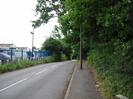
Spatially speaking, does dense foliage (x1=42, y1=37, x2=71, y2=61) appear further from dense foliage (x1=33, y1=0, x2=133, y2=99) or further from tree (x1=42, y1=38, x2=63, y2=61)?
dense foliage (x1=33, y1=0, x2=133, y2=99)

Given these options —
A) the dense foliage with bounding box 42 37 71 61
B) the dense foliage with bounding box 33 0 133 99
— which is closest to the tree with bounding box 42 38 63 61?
the dense foliage with bounding box 42 37 71 61

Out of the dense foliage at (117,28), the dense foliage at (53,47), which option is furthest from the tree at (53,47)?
the dense foliage at (117,28)

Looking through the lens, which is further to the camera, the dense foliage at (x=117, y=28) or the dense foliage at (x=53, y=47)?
the dense foliage at (x=53, y=47)

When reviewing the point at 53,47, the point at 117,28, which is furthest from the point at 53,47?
the point at 117,28

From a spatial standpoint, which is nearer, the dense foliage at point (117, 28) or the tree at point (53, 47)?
the dense foliage at point (117, 28)

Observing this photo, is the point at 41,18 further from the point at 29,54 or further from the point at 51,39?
the point at 51,39

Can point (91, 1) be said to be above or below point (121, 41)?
above

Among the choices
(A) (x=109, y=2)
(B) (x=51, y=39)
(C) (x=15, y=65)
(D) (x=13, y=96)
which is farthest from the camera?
(B) (x=51, y=39)

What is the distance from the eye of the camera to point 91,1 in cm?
1419

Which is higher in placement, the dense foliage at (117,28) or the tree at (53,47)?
the tree at (53,47)

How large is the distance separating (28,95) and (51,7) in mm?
30767

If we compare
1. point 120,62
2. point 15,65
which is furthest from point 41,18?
point 120,62

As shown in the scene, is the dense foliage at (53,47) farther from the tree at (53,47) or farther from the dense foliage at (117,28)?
the dense foliage at (117,28)

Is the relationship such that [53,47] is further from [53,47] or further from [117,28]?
[117,28]
